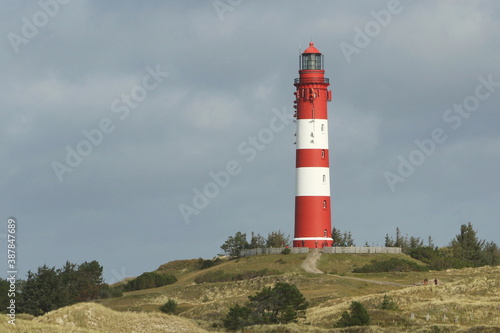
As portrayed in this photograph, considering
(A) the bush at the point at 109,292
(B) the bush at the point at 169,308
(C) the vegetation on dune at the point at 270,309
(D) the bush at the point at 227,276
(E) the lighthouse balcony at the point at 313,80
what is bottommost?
(C) the vegetation on dune at the point at 270,309

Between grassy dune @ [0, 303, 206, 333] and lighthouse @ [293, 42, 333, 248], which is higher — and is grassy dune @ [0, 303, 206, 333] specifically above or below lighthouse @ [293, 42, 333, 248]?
below

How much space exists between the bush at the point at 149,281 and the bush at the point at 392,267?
20984 mm

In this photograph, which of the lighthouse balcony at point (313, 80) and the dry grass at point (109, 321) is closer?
the dry grass at point (109, 321)

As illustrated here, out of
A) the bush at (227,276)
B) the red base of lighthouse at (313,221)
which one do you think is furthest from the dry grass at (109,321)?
the red base of lighthouse at (313,221)

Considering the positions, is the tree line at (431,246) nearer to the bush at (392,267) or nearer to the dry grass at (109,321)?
the bush at (392,267)

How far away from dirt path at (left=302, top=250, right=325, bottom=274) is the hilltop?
493 mm

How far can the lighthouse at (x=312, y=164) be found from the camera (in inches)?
3755

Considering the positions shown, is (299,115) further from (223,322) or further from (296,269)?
(223,322)

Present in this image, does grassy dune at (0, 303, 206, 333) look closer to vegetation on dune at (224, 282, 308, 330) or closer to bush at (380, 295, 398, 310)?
vegetation on dune at (224, 282, 308, 330)

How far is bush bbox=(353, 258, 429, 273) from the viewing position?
301 ft

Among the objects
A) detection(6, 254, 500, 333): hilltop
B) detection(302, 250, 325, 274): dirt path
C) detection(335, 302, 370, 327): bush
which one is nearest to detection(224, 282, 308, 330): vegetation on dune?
detection(6, 254, 500, 333): hilltop

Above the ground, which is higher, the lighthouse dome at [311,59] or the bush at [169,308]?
the lighthouse dome at [311,59]

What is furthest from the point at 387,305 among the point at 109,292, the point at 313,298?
the point at 109,292

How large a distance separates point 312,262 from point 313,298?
19.0m
